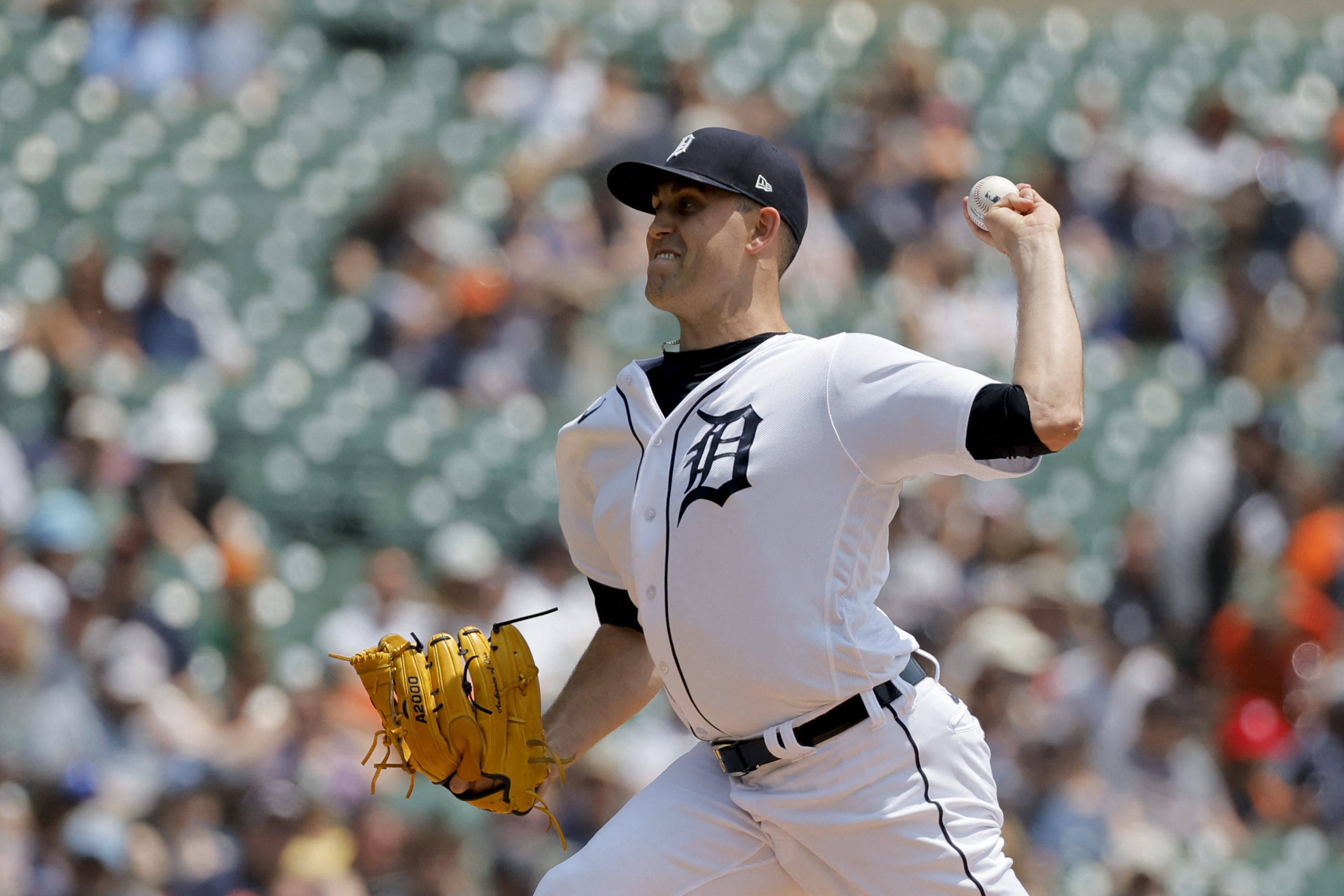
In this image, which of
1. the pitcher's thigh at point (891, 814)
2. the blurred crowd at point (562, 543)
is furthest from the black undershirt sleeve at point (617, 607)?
the blurred crowd at point (562, 543)

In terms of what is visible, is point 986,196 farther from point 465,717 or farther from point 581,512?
point 465,717

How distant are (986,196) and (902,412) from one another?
0.43 meters

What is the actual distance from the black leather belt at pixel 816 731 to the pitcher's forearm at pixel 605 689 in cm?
29

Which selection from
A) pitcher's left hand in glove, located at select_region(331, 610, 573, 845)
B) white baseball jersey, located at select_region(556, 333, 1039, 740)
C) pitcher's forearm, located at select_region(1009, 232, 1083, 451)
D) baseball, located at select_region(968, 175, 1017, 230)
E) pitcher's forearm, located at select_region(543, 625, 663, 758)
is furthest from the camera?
pitcher's forearm, located at select_region(543, 625, 663, 758)

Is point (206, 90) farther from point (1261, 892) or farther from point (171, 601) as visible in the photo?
point (1261, 892)

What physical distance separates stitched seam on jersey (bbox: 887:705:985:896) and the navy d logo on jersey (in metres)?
0.43

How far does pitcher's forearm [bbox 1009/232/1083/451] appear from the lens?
2.12 metres

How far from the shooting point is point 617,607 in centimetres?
278

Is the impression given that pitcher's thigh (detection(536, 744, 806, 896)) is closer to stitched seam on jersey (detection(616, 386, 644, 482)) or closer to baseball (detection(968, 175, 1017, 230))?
stitched seam on jersey (detection(616, 386, 644, 482))

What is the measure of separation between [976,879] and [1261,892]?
12.8ft

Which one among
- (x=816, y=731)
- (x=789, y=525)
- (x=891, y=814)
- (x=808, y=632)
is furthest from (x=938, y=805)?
(x=789, y=525)

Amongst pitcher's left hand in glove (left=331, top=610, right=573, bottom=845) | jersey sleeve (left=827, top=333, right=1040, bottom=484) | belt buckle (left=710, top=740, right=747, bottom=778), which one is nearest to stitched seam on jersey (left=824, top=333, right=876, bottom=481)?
jersey sleeve (left=827, top=333, right=1040, bottom=484)

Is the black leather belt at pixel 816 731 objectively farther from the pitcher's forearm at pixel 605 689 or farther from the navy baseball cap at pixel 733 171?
the navy baseball cap at pixel 733 171

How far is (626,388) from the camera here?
2686mm
